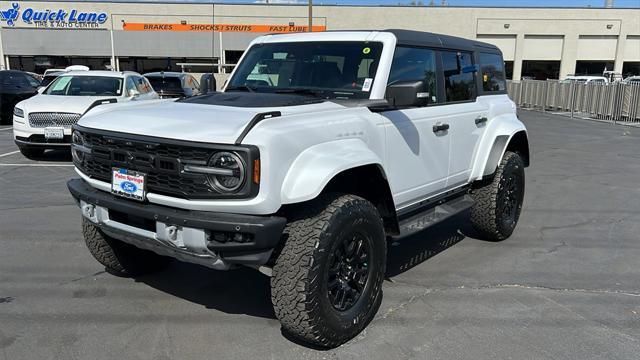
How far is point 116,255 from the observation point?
13.8 ft

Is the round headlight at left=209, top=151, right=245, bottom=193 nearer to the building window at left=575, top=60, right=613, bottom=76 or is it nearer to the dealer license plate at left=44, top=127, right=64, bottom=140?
the dealer license plate at left=44, top=127, right=64, bottom=140

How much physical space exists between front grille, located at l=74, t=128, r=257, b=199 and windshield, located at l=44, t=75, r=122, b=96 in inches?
323

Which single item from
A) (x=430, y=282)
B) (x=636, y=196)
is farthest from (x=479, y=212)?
(x=636, y=196)

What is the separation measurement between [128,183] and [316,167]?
1.18 m

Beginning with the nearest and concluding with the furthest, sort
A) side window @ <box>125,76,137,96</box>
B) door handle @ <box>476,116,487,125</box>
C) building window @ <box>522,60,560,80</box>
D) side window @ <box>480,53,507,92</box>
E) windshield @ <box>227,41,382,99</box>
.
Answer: windshield @ <box>227,41,382,99</box> → door handle @ <box>476,116,487,125</box> → side window @ <box>480,53,507,92</box> → side window @ <box>125,76,137,96</box> → building window @ <box>522,60,560,80</box>

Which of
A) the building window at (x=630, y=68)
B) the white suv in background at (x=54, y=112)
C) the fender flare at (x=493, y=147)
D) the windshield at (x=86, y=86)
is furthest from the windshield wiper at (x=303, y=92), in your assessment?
the building window at (x=630, y=68)

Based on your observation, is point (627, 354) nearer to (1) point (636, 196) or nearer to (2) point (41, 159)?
(1) point (636, 196)

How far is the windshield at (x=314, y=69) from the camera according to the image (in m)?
4.04

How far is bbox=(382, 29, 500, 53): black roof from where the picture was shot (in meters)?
4.27

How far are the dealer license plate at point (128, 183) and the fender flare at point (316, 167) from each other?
35.4 inches

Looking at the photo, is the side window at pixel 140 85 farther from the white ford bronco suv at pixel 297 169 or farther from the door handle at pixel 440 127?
the door handle at pixel 440 127

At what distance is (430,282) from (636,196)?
5.24m

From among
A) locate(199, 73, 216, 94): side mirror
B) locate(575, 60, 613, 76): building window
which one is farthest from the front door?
locate(575, 60, 613, 76): building window

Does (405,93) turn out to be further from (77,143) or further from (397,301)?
(77,143)
